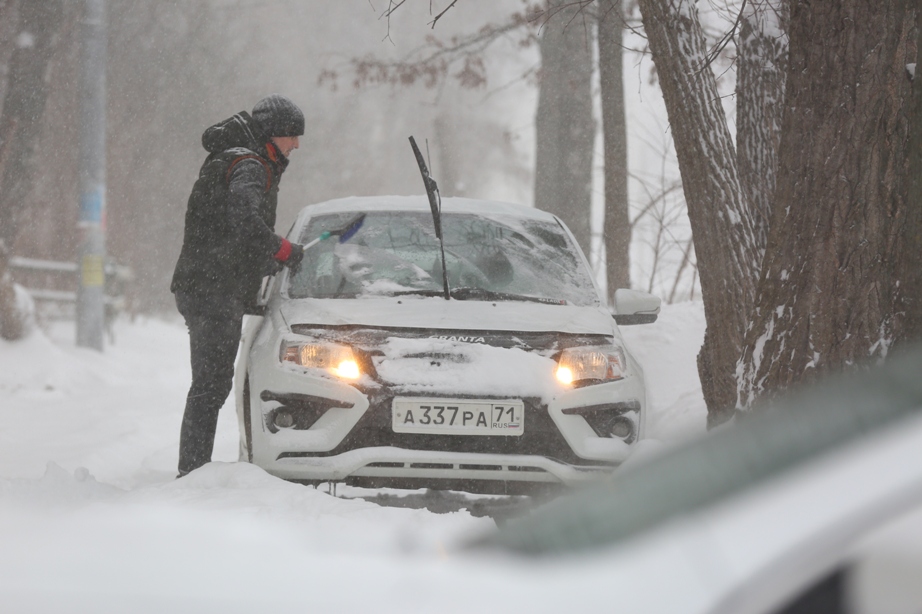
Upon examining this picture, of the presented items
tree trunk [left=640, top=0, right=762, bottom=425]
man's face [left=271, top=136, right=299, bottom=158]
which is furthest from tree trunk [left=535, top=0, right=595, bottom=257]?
man's face [left=271, top=136, right=299, bottom=158]

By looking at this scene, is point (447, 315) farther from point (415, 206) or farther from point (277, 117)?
point (277, 117)

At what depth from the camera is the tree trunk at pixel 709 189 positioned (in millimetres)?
4848

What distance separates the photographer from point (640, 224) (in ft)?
37.3

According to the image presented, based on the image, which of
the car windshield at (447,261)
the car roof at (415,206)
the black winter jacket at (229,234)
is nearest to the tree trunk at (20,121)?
the car roof at (415,206)

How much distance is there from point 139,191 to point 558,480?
62.1ft

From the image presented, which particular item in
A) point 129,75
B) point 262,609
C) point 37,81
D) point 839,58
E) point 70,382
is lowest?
point 70,382

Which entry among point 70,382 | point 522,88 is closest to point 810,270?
point 70,382

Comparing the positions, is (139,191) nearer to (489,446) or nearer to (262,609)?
(489,446)

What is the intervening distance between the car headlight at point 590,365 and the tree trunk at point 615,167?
6.03m

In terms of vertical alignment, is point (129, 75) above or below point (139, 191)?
above

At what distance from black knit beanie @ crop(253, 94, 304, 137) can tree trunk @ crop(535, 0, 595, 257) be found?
6.11m

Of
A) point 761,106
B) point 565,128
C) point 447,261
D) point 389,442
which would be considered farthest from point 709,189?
point 565,128

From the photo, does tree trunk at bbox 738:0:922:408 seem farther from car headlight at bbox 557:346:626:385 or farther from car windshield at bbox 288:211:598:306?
car windshield at bbox 288:211:598:306

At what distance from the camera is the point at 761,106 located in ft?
16.6
